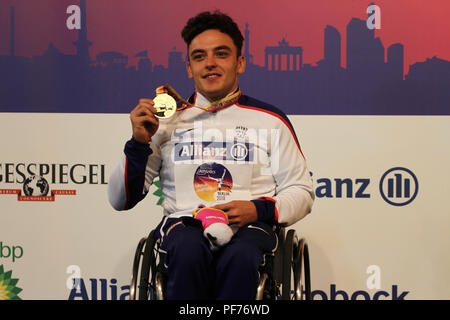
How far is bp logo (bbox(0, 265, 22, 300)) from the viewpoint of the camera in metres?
3.31

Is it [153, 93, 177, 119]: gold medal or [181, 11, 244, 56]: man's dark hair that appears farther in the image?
[181, 11, 244, 56]: man's dark hair

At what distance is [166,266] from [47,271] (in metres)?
1.53

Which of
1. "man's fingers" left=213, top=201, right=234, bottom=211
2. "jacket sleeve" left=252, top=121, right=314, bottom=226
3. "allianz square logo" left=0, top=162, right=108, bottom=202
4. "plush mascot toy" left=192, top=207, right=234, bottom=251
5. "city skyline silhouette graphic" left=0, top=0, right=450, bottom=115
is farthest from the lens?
"allianz square logo" left=0, top=162, right=108, bottom=202

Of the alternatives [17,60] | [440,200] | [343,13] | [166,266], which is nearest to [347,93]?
[343,13]

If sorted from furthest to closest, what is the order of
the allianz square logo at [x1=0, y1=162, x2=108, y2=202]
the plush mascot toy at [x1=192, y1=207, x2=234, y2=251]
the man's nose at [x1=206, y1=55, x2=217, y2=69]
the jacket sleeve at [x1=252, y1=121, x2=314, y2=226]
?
1. the allianz square logo at [x1=0, y1=162, x2=108, y2=202]
2. the man's nose at [x1=206, y1=55, x2=217, y2=69]
3. the jacket sleeve at [x1=252, y1=121, x2=314, y2=226]
4. the plush mascot toy at [x1=192, y1=207, x2=234, y2=251]

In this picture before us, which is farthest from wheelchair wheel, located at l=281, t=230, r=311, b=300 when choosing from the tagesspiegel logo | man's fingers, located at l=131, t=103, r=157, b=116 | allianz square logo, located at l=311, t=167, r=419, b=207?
the tagesspiegel logo

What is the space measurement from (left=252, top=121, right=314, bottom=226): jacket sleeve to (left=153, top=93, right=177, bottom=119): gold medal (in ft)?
1.37

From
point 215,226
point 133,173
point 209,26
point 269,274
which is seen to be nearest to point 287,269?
point 269,274

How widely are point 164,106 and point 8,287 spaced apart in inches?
67.9

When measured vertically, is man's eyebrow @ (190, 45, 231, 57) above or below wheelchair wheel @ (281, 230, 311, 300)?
above

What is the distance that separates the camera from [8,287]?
3320mm

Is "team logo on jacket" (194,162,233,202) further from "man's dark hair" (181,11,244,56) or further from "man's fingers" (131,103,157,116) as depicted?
"man's dark hair" (181,11,244,56)

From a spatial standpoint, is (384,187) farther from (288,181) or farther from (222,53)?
(222,53)

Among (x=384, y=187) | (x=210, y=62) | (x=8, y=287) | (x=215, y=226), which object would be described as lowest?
(x=8, y=287)
